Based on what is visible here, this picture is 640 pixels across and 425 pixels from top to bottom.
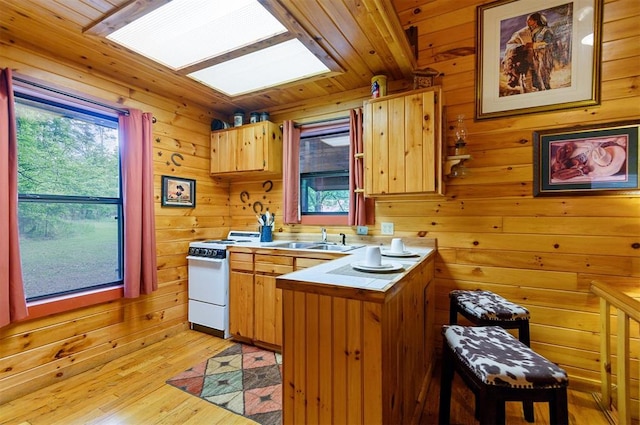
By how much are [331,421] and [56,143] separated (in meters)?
2.78

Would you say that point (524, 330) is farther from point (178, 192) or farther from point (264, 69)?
point (178, 192)

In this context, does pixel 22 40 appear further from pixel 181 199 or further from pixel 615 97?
pixel 615 97

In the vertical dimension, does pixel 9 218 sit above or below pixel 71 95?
below

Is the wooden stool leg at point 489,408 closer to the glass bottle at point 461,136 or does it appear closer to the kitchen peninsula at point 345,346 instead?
the kitchen peninsula at point 345,346

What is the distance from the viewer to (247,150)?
3.23m

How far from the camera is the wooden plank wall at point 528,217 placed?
1952 millimetres

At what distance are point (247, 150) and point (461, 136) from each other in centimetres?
212

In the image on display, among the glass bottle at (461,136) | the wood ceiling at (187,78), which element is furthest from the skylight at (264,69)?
the glass bottle at (461,136)

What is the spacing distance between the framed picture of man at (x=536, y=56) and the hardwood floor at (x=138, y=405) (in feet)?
6.72

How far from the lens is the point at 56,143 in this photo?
91.1 inches

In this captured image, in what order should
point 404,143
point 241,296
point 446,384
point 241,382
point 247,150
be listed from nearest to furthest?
1. point 446,384
2. point 241,382
3. point 404,143
4. point 241,296
5. point 247,150

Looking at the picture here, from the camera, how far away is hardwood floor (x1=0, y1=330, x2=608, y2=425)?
1.76m

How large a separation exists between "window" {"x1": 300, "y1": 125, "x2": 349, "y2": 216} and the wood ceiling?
0.47 meters

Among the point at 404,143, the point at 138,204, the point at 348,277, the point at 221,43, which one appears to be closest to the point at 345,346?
the point at 348,277
